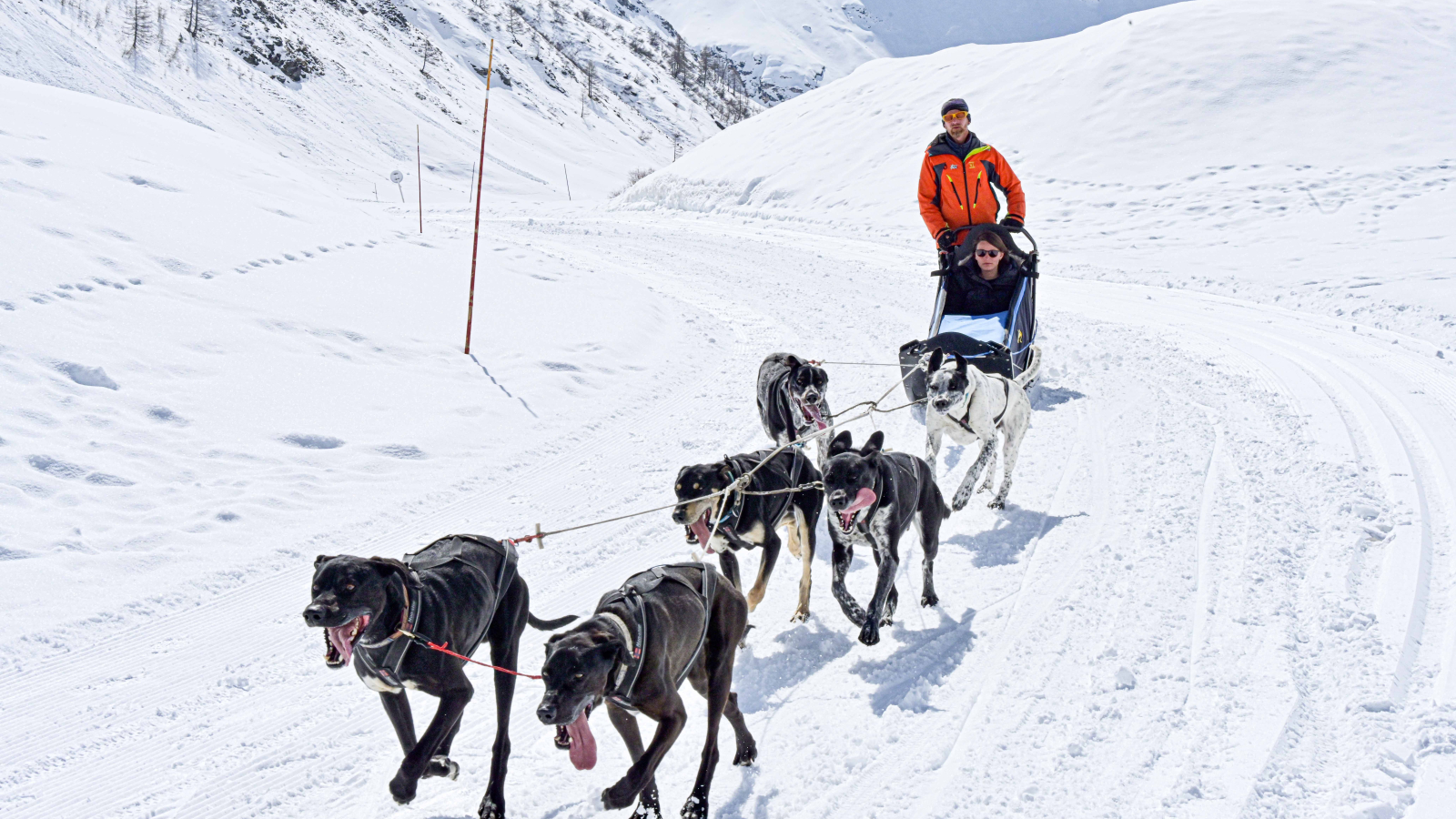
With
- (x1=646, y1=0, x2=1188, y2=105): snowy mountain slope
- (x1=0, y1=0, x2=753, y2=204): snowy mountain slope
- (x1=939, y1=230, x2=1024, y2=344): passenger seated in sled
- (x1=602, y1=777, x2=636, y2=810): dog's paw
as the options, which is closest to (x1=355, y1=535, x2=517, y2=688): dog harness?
(x1=602, y1=777, x2=636, y2=810): dog's paw

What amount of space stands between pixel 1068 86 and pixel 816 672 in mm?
20014

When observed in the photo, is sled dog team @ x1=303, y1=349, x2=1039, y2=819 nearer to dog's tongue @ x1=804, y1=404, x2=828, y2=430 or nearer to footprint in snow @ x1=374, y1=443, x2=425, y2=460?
dog's tongue @ x1=804, y1=404, x2=828, y2=430

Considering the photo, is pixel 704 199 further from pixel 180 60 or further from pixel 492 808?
pixel 180 60

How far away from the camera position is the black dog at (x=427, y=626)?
3.40 meters

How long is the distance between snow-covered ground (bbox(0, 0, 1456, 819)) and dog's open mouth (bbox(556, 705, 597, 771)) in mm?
786

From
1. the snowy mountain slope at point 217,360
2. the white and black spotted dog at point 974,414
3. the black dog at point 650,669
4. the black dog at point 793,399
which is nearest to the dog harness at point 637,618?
the black dog at point 650,669

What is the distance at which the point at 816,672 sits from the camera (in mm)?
4758

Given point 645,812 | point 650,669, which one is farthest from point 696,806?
point 650,669

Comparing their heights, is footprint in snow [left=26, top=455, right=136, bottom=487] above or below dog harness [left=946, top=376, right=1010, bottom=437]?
below

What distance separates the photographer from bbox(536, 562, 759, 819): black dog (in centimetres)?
311

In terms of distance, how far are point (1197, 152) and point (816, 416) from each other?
48.4 feet

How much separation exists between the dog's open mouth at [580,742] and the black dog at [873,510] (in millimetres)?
1886

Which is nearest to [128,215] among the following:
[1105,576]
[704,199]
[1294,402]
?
[1105,576]

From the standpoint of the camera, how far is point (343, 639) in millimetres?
3377
